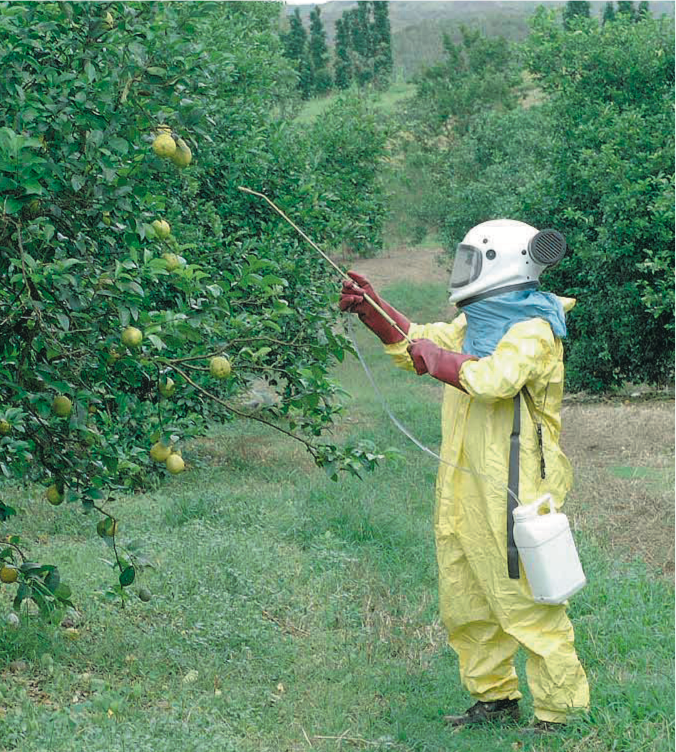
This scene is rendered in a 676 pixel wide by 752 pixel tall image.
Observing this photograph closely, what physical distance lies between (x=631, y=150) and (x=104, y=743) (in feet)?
32.6

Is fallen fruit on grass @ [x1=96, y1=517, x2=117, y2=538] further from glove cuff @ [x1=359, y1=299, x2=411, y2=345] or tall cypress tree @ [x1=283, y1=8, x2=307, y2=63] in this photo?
tall cypress tree @ [x1=283, y1=8, x2=307, y2=63]

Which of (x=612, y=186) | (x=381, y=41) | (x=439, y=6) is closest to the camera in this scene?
(x=612, y=186)

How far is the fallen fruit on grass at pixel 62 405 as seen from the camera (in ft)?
10.8

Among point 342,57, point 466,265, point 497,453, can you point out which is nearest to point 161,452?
point 497,453

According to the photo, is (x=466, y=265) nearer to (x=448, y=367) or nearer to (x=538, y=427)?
(x=448, y=367)

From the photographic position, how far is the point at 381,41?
5453 cm

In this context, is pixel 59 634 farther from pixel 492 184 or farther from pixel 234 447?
pixel 492 184

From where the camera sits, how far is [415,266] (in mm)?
29375

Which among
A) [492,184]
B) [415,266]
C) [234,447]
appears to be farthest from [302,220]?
[415,266]

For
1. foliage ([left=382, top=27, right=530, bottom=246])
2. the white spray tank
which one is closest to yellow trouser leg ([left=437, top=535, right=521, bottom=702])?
the white spray tank

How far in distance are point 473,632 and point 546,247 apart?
145cm

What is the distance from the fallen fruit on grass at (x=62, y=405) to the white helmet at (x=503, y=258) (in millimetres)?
1466

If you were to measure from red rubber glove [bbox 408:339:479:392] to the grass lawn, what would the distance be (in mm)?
1321

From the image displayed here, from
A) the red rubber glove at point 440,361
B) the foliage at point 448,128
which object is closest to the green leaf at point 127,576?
the red rubber glove at point 440,361
